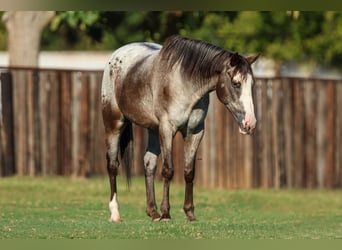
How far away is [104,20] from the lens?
26938mm

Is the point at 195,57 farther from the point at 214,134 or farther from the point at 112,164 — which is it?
the point at 214,134

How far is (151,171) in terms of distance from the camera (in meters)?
15.2

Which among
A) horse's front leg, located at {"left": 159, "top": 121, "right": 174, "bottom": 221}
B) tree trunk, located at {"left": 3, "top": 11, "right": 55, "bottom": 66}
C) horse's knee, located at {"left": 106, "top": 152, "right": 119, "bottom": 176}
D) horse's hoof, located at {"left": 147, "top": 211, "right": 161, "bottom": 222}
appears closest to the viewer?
horse's front leg, located at {"left": 159, "top": 121, "right": 174, "bottom": 221}

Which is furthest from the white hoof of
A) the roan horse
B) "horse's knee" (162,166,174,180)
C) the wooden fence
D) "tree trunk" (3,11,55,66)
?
"tree trunk" (3,11,55,66)

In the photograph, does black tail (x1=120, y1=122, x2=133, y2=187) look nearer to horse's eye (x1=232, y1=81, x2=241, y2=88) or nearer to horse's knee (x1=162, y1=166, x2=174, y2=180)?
horse's knee (x1=162, y1=166, x2=174, y2=180)

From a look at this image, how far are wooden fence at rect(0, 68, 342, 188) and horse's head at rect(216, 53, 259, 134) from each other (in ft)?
33.0

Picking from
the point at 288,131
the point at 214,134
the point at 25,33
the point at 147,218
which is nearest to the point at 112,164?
the point at 147,218

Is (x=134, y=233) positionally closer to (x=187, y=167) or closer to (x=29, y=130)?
(x=187, y=167)

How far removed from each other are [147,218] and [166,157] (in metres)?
1.54

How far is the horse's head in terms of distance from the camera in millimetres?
13500

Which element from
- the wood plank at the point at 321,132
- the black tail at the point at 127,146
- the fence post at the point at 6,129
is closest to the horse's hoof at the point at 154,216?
the black tail at the point at 127,146

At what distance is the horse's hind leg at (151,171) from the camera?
1490 cm

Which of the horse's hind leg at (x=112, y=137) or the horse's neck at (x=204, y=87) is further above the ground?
the horse's neck at (x=204, y=87)

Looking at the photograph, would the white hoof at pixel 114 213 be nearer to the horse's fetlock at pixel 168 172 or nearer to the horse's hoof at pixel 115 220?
the horse's hoof at pixel 115 220
